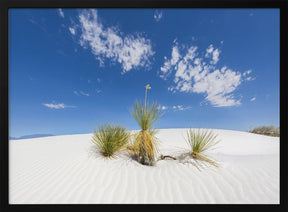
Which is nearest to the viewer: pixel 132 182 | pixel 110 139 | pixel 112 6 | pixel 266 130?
pixel 112 6

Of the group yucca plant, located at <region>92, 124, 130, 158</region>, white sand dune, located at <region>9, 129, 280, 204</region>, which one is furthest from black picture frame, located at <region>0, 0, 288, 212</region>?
yucca plant, located at <region>92, 124, 130, 158</region>

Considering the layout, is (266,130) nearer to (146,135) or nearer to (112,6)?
(146,135)

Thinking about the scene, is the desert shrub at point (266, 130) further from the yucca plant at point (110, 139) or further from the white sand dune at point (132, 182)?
the yucca plant at point (110, 139)

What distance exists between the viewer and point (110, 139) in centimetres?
265

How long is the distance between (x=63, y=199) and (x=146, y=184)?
1114 mm

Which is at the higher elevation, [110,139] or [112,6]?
[112,6]

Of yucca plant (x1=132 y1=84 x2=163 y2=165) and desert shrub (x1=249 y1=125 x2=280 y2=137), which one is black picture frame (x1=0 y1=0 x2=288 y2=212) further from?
desert shrub (x1=249 y1=125 x2=280 y2=137)

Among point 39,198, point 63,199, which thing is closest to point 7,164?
point 39,198

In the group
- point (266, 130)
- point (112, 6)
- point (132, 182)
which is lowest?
point (266, 130)

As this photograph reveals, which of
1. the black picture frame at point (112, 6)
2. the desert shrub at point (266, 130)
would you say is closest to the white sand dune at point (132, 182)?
the black picture frame at point (112, 6)

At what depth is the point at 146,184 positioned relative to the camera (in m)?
1.72

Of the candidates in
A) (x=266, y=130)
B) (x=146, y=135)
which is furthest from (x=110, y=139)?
(x=266, y=130)

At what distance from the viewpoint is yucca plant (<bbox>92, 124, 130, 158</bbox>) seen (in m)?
2.54
